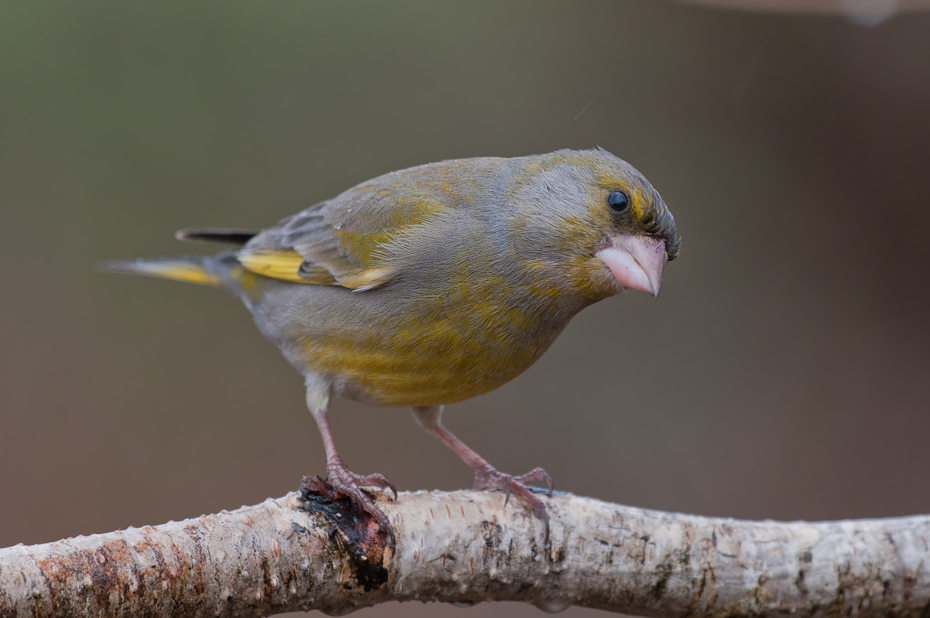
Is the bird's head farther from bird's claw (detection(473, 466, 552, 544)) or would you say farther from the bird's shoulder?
bird's claw (detection(473, 466, 552, 544))

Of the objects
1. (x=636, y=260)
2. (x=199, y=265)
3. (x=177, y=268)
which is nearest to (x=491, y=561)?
(x=636, y=260)

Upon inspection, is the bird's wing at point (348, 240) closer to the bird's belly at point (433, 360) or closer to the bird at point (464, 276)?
the bird at point (464, 276)

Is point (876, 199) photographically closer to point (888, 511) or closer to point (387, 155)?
point (888, 511)

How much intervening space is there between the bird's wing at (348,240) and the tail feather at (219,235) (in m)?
0.08

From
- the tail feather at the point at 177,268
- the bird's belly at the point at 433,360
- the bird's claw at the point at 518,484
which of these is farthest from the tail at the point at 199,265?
the bird's claw at the point at 518,484

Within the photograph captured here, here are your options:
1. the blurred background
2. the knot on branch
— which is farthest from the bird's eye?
the blurred background

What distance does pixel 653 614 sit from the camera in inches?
135

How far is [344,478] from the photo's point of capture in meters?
3.24

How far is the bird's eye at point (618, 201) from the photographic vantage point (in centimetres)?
304

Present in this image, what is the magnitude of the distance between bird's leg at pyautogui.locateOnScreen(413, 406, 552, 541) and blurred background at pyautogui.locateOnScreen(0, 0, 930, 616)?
2761 millimetres

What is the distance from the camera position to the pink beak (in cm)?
294

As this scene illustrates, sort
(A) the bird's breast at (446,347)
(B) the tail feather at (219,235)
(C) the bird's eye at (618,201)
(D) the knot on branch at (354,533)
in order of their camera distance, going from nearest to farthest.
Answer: (D) the knot on branch at (354,533) < (C) the bird's eye at (618,201) < (A) the bird's breast at (446,347) < (B) the tail feather at (219,235)

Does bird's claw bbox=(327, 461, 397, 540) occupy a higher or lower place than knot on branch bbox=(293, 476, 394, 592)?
higher

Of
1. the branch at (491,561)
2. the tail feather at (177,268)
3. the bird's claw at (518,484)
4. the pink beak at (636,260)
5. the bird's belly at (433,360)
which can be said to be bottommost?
the branch at (491,561)
